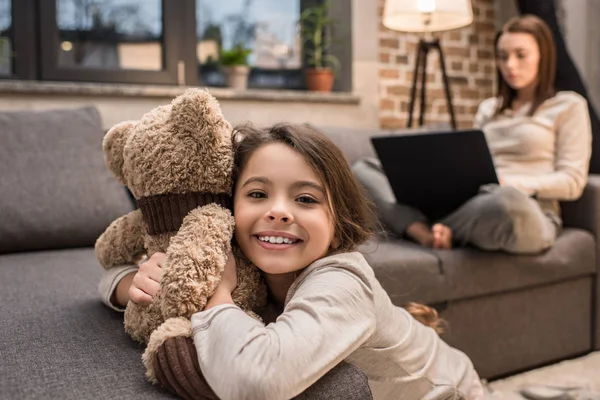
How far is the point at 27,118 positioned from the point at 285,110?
1.30m

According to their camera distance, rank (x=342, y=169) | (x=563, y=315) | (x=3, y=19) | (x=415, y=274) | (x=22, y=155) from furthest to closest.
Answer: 1. (x=3, y=19)
2. (x=563, y=315)
3. (x=22, y=155)
4. (x=415, y=274)
5. (x=342, y=169)

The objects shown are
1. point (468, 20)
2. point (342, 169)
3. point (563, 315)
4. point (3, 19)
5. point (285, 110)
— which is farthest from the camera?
point (285, 110)

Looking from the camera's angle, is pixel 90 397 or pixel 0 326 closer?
pixel 90 397

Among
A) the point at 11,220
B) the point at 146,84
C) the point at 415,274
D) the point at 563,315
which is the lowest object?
the point at 563,315

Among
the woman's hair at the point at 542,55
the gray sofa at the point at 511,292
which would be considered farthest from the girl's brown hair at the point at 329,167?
the woman's hair at the point at 542,55

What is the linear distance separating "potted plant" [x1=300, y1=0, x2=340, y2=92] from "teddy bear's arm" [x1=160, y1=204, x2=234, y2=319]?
89.0 inches

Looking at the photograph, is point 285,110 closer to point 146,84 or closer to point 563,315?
point 146,84

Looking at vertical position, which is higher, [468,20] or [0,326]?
[468,20]

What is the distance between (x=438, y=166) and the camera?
166cm

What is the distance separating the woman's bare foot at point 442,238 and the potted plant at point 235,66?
1426mm

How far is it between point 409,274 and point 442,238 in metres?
0.21

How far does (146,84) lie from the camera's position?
264 centimetres

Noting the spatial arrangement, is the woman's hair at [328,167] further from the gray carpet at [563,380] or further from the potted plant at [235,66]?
the potted plant at [235,66]

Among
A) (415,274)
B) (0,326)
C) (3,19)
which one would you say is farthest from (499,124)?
(3,19)
